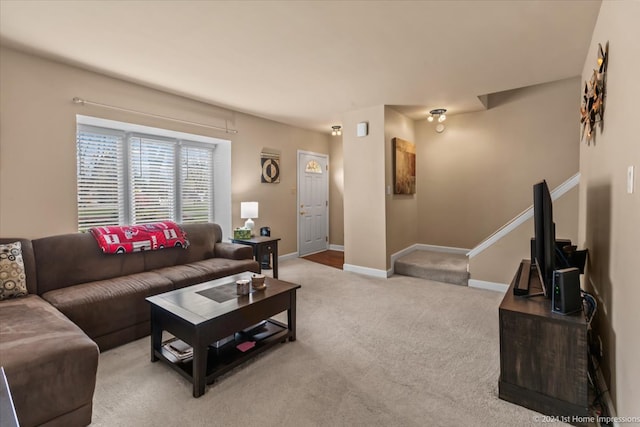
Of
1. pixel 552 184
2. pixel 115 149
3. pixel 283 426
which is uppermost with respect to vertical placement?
pixel 115 149

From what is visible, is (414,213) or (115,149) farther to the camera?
(414,213)

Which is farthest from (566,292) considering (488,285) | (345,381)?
(488,285)

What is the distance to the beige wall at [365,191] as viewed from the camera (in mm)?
4434

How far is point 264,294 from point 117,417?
1.08m

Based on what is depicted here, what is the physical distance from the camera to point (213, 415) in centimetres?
168

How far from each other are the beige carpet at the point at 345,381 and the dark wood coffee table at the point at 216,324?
9 cm

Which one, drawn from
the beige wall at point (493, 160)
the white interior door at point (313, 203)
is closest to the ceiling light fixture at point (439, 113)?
the beige wall at point (493, 160)

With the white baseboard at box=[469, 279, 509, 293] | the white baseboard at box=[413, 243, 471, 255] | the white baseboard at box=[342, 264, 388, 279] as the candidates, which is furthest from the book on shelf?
the white baseboard at box=[413, 243, 471, 255]

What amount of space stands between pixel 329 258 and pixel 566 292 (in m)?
4.28

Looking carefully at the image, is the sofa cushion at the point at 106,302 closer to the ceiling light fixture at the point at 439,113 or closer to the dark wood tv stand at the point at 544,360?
the dark wood tv stand at the point at 544,360

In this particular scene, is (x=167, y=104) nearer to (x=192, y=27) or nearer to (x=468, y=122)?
(x=192, y=27)

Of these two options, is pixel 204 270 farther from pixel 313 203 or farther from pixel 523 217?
pixel 523 217

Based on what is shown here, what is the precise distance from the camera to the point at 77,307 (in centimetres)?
226

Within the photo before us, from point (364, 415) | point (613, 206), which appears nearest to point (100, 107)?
point (364, 415)
